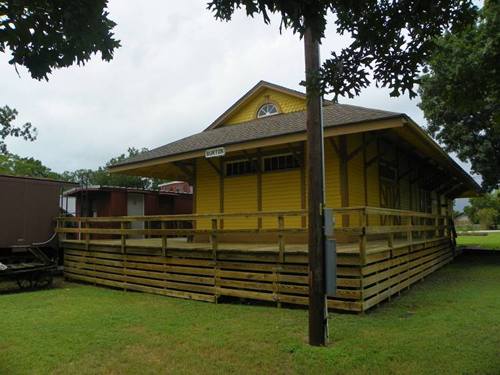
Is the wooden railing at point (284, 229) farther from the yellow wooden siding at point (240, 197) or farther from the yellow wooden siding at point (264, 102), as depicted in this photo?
the yellow wooden siding at point (264, 102)

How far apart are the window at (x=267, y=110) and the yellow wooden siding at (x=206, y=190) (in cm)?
258

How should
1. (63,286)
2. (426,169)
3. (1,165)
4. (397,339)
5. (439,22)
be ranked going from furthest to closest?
(1,165) → (426,169) → (63,286) → (397,339) → (439,22)

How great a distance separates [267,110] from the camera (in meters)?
13.9

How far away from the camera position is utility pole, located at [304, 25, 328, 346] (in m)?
5.30

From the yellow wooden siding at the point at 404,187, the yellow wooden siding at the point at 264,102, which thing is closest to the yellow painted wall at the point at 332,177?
the yellow wooden siding at the point at 264,102

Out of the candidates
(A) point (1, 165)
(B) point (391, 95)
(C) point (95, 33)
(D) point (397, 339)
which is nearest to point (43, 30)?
(C) point (95, 33)

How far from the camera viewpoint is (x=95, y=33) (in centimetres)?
303

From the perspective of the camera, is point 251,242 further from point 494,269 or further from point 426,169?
point 426,169

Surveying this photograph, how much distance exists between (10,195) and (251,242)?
6191 mm

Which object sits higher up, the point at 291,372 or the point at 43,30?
the point at 43,30

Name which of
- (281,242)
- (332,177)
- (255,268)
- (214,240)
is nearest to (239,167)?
(332,177)

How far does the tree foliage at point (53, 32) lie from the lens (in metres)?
2.86

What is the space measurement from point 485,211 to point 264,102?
186ft

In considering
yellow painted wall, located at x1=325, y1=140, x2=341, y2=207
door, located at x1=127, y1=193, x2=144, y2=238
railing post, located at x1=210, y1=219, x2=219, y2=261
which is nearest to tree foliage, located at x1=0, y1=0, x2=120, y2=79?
railing post, located at x1=210, y1=219, x2=219, y2=261
